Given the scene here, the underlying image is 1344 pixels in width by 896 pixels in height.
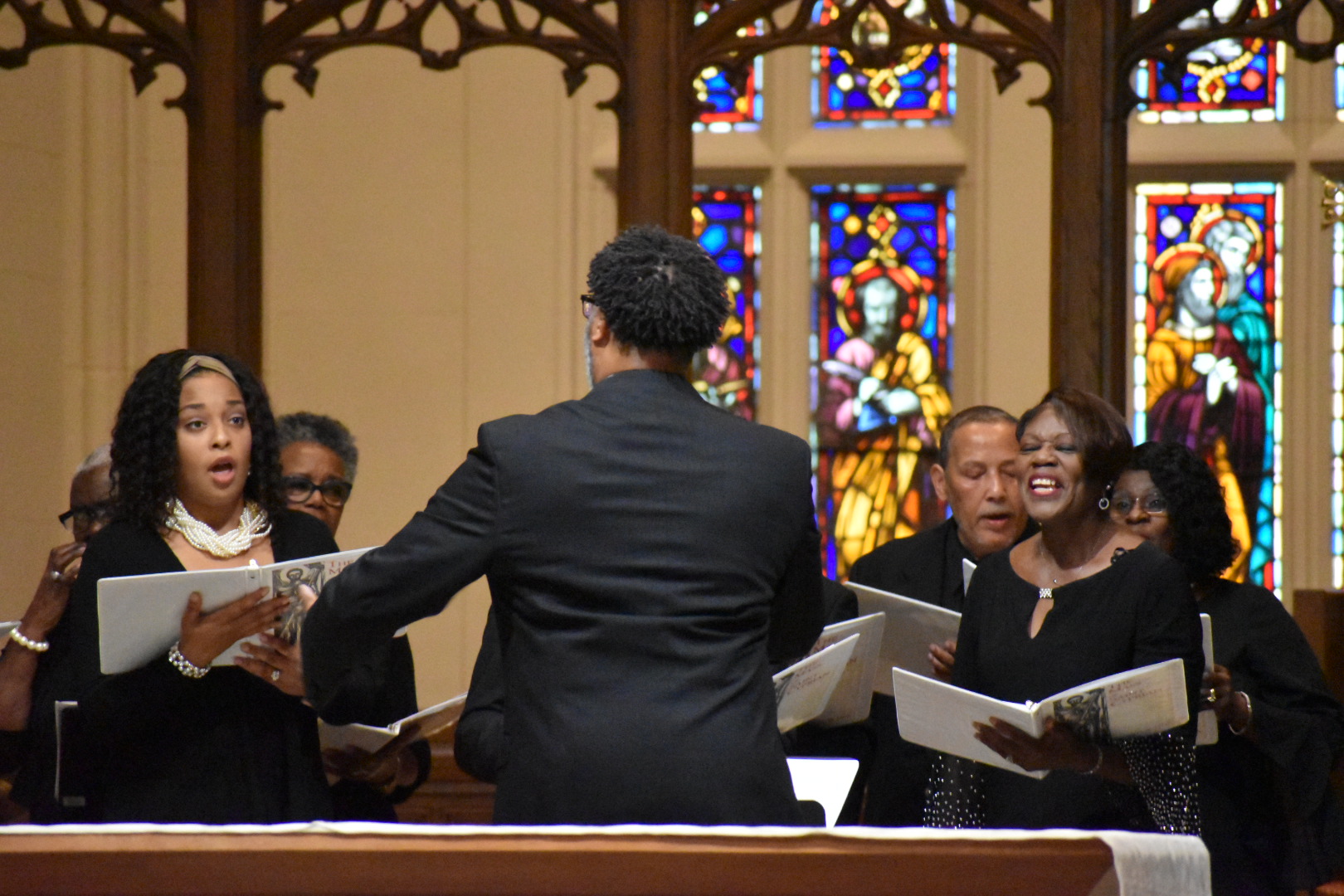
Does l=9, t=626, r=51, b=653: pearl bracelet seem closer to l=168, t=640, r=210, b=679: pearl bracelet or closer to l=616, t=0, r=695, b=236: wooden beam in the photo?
l=168, t=640, r=210, b=679: pearl bracelet

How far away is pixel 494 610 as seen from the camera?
228 centimetres

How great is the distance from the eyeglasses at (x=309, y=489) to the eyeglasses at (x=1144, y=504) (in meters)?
1.98

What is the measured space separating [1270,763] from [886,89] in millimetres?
4398

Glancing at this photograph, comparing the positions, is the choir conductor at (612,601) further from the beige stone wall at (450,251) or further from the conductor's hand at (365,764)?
the beige stone wall at (450,251)

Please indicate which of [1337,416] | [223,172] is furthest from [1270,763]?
[1337,416]

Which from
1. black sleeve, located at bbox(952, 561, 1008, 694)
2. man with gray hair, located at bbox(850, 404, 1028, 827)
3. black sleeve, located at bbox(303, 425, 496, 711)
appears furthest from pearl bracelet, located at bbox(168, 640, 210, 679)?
man with gray hair, located at bbox(850, 404, 1028, 827)

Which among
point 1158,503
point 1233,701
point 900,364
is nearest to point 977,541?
point 1158,503

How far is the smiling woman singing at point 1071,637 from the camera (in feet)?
9.89

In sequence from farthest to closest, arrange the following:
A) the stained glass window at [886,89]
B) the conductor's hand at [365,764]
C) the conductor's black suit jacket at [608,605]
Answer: the stained glass window at [886,89]
the conductor's hand at [365,764]
the conductor's black suit jacket at [608,605]

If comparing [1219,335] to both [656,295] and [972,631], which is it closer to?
[972,631]

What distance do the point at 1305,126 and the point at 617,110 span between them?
3.67 m

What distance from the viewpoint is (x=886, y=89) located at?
725 centimetres

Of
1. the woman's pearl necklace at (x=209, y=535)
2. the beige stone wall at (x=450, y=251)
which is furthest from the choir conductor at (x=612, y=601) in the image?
the beige stone wall at (x=450, y=251)

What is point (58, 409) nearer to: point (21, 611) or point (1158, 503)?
point (21, 611)
